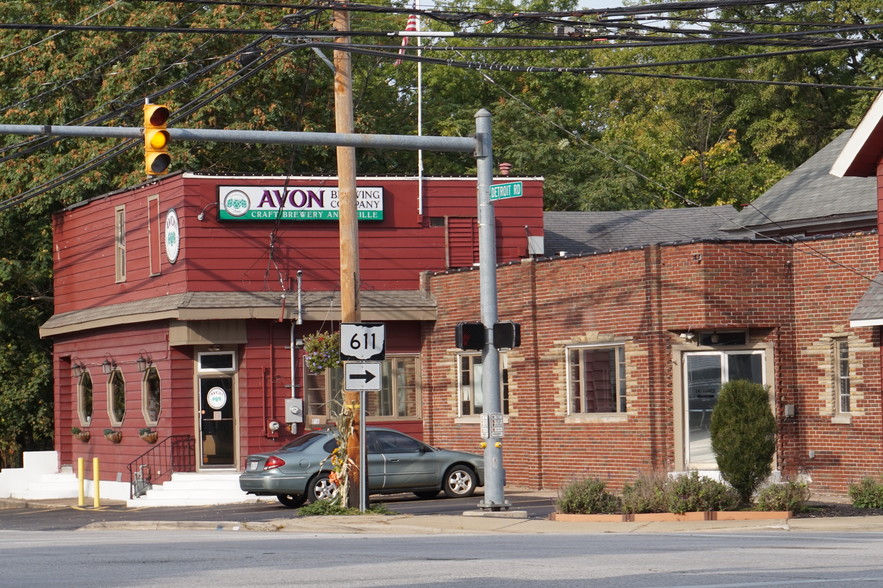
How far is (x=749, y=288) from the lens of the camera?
82.7ft

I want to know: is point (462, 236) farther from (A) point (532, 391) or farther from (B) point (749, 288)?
(B) point (749, 288)

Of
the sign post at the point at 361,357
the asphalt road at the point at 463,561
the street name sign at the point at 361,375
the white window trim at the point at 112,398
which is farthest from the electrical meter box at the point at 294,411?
the asphalt road at the point at 463,561

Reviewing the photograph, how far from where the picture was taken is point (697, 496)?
20.3 metres

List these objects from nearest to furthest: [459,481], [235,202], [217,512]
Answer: [217,512], [459,481], [235,202]

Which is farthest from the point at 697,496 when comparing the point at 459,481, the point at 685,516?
the point at 459,481

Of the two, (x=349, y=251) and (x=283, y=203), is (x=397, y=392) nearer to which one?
(x=283, y=203)

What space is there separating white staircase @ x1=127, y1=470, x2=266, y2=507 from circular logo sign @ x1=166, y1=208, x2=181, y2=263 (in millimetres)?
4754

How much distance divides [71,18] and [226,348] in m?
13.3

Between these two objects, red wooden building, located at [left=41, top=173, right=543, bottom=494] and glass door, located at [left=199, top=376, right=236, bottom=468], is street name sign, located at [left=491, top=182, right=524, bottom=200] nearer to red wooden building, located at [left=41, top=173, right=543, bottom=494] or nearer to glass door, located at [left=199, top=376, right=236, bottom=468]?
red wooden building, located at [left=41, top=173, right=543, bottom=494]

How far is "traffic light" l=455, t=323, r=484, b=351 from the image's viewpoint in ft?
68.9

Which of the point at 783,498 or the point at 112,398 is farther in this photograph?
the point at 112,398

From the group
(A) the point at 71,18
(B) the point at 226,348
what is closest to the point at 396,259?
(B) the point at 226,348

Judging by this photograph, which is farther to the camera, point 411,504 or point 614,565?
point 411,504

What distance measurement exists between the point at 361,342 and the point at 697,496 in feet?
18.0
